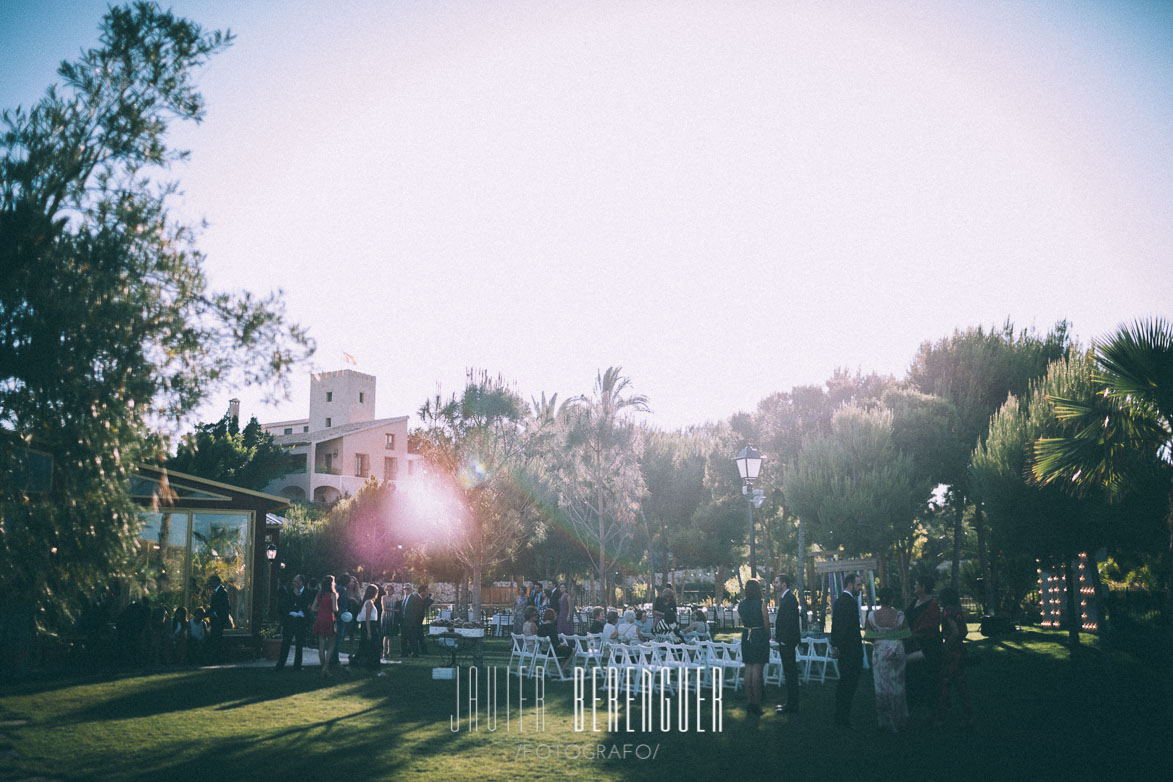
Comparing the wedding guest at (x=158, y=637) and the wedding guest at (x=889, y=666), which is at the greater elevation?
the wedding guest at (x=889, y=666)

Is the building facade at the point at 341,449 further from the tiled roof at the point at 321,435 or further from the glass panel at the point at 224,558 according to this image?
the glass panel at the point at 224,558

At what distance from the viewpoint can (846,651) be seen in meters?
9.24

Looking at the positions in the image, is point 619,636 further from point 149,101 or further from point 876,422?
point 876,422

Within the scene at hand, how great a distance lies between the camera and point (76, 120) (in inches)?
291

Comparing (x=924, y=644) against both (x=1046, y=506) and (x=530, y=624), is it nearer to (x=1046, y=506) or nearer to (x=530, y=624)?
(x=530, y=624)

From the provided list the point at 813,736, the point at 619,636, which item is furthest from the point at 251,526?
the point at 813,736

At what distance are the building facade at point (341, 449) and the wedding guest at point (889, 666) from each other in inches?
1670

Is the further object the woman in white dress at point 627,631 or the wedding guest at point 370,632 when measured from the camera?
the wedding guest at point 370,632

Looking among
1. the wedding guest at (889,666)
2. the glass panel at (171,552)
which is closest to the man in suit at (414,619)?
the glass panel at (171,552)

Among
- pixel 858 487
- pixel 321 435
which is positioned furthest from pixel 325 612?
pixel 321 435

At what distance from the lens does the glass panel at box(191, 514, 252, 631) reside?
645 inches

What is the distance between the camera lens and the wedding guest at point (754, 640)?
388 inches

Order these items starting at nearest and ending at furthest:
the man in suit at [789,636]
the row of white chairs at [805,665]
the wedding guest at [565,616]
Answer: the man in suit at [789,636] → the row of white chairs at [805,665] → the wedding guest at [565,616]

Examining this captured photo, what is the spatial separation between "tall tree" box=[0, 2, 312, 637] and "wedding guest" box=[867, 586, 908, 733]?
273 inches
